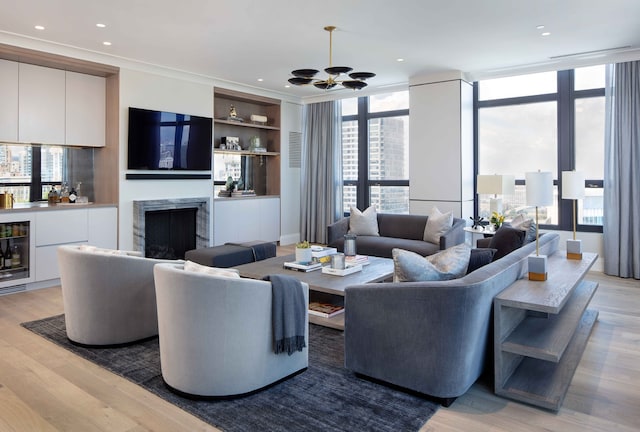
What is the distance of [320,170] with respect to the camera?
339 inches

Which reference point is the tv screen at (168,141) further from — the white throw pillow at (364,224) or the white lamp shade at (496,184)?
the white lamp shade at (496,184)

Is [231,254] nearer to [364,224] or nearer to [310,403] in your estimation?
[364,224]

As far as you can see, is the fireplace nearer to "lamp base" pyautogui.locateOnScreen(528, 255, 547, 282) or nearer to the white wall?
the white wall

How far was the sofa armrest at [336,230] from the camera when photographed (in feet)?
21.3

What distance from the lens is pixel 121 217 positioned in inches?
235

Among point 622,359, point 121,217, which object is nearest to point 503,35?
point 622,359

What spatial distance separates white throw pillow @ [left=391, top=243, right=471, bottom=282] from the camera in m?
2.67

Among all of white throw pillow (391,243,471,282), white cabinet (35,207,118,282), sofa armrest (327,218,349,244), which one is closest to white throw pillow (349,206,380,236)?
sofa armrest (327,218,349,244)

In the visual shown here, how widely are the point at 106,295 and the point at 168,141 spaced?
358 centimetres

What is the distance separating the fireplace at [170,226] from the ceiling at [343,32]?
6.32 ft

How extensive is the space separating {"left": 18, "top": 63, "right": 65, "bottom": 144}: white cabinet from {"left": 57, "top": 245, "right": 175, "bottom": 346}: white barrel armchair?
267 cm

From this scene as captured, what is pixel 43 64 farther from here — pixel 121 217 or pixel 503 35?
pixel 503 35

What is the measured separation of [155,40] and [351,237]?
314 centimetres

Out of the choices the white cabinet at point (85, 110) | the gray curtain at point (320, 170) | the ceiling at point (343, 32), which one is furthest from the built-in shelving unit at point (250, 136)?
the white cabinet at point (85, 110)
